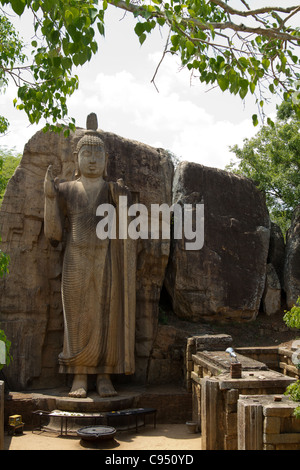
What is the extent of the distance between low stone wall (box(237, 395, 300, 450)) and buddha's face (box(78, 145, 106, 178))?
5.67 metres

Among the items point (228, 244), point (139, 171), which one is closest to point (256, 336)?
point (228, 244)

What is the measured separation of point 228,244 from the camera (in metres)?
12.3

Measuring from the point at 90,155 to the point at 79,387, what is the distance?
4.27 m

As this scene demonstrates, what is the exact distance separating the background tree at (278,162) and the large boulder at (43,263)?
556 centimetres

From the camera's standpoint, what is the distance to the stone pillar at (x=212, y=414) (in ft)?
23.8

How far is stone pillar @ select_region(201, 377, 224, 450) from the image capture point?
23.8ft

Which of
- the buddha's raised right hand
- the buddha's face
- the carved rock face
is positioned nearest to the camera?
the buddha's raised right hand

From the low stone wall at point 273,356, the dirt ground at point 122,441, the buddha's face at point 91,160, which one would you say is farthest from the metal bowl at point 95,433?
the buddha's face at point 91,160

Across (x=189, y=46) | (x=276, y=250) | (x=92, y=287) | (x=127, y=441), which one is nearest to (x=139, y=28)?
(x=189, y=46)

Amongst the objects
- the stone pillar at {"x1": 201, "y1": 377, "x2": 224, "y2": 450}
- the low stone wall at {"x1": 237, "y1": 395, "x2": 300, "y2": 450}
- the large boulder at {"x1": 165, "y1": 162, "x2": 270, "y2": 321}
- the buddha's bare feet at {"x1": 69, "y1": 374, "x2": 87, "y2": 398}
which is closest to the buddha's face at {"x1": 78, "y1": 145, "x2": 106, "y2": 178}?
the large boulder at {"x1": 165, "y1": 162, "x2": 270, "y2": 321}

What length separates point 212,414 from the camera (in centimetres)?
728

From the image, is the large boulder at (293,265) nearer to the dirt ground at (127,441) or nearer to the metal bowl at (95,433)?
the dirt ground at (127,441)

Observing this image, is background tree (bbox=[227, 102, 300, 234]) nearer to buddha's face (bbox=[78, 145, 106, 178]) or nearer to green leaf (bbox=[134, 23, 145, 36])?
buddha's face (bbox=[78, 145, 106, 178])

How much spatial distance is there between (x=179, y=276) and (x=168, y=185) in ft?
6.65
